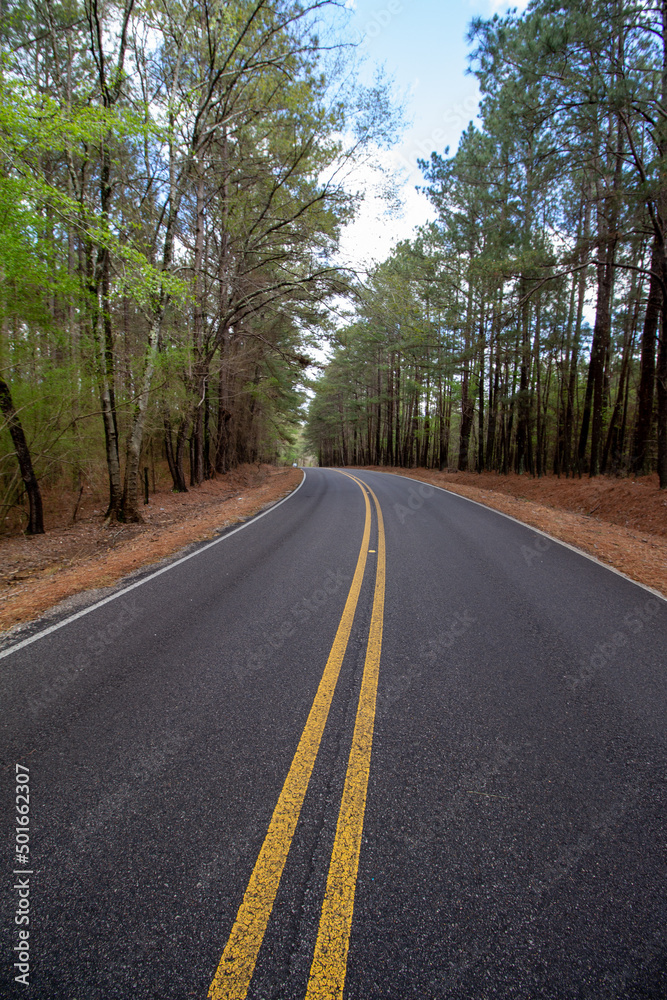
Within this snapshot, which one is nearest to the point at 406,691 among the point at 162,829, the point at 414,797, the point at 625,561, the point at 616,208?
the point at 414,797

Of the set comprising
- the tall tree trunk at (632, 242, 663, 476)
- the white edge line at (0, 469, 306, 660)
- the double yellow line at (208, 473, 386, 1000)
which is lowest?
the double yellow line at (208, 473, 386, 1000)

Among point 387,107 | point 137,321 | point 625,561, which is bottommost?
point 625,561

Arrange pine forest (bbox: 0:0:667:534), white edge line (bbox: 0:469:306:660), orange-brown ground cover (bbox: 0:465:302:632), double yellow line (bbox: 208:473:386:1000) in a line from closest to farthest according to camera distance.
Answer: double yellow line (bbox: 208:473:386:1000)
white edge line (bbox: 0:469:306:660)
orange-brown ground cover (bbox: 0:465:302:632)
pine forest (bbox: 0:0:667:534)

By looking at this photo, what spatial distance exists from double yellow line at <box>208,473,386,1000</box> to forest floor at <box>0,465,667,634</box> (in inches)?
141

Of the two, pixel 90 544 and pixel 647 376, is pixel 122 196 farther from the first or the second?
pixel 647 376

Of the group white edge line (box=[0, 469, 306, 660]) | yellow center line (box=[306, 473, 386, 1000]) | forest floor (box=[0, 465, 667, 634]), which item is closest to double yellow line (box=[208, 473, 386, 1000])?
yellow center line (box=[306, 473, 386, 1000])

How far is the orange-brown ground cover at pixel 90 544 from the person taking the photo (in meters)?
4.93

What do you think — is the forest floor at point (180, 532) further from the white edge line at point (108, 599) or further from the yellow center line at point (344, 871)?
the yellow center line at point (344, 871)

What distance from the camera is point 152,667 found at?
3.10m

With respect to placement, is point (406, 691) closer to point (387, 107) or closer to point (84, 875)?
point (84, 875)

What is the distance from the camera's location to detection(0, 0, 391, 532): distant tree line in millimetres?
6316

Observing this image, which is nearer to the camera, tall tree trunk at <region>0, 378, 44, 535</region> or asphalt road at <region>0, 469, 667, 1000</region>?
asphalt road at <region>0, 469, 667, 1000</region>

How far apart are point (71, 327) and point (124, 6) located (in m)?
6.59

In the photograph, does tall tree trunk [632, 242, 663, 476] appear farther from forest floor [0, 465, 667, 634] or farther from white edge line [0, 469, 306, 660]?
white edge line [0, 469, 306, 660]
